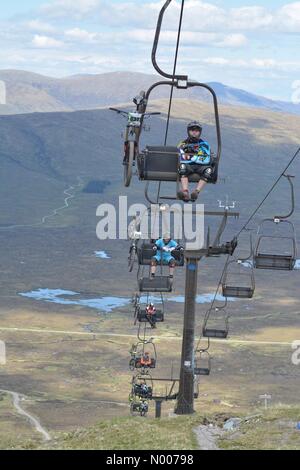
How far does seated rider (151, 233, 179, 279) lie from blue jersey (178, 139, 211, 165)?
7915 mm

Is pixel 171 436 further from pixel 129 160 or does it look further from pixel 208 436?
pixel 129 160

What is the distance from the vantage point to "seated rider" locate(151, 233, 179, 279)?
2908cm

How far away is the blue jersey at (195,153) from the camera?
20859 millimetres

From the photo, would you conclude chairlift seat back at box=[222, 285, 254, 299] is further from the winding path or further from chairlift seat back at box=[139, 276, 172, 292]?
the winding path

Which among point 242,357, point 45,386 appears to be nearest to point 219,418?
point 45,386

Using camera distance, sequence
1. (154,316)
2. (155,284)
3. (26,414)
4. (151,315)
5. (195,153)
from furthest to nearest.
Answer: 1. (26,414)
2. (151,315)
3. (154,316)
4. (155,284)
5. (195,153)

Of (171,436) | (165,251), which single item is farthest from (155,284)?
(171,436)

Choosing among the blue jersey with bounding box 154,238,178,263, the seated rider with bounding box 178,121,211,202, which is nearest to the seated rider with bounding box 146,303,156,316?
the blue jersey with bounding box 154,238,178,263

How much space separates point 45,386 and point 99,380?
6.19 m

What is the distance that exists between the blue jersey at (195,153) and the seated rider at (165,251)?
26.0 ft

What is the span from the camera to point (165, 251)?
2955 cm

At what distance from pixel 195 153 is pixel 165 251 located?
881 cm

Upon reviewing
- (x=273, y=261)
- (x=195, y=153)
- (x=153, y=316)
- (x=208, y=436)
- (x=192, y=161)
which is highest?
(x=195, y=153)

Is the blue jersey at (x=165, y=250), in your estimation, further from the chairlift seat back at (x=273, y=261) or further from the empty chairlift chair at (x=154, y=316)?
the empty chairlift chair at (x=154, y=316)
